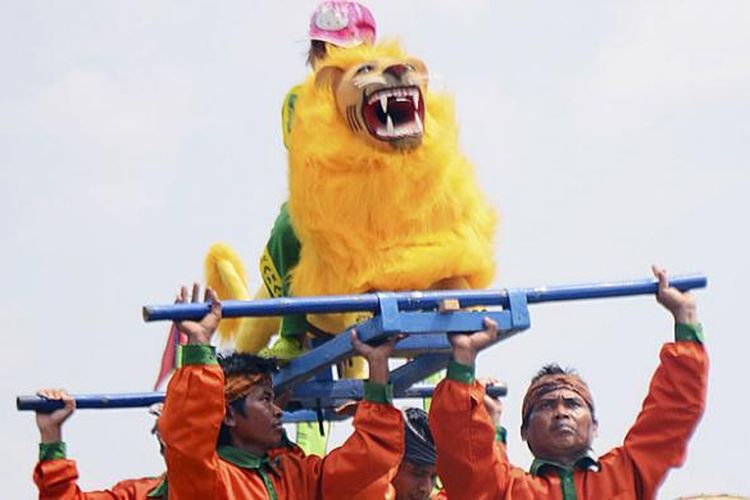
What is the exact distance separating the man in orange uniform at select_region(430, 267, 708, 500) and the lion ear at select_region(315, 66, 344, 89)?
3.89ft

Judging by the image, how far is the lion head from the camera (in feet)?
20.1

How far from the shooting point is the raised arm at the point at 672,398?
5.65 m

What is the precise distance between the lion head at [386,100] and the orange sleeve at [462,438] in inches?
40.6

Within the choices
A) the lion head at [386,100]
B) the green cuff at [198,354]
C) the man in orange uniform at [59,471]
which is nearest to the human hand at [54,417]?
the man in orange uniform at [59,471]

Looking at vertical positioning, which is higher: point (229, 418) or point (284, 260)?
point (284, 260)

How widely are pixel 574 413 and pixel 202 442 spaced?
1.29 meters

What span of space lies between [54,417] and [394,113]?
57.5 inches

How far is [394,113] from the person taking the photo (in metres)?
6.16

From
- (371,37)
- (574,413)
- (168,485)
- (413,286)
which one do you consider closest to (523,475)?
(574,413)

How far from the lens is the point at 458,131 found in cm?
633

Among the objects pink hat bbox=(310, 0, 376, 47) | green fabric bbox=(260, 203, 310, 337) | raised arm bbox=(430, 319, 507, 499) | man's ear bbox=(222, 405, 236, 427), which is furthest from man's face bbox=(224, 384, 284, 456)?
pink hat bbox=(310, 0, 376, 47)

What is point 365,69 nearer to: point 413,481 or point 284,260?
point 284,260

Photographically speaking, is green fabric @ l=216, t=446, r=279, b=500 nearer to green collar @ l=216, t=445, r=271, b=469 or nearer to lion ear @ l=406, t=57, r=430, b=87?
green collar @ l=216, t=445, r=271, b=469

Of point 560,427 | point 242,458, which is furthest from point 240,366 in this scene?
point 560,427
